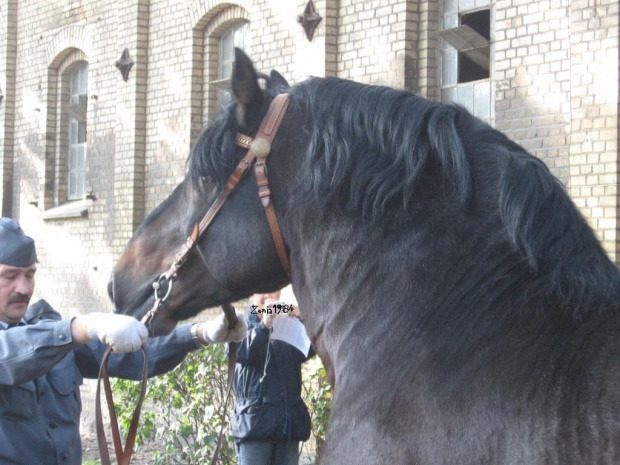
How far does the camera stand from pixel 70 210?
14320mm

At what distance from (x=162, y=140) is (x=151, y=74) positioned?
105 centimetres

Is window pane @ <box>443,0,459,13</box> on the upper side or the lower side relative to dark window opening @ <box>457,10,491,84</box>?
upper

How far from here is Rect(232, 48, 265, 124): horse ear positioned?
2982 millimetres

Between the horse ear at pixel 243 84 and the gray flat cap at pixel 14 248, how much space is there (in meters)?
1.32

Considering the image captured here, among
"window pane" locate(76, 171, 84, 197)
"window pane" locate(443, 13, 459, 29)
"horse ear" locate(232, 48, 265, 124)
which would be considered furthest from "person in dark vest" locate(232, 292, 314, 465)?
"window pane" locate(76, 171, 84, 197)

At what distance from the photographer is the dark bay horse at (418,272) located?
7.13ft

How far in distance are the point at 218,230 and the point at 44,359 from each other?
2.86 ft

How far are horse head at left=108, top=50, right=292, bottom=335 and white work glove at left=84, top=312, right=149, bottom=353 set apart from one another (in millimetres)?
143

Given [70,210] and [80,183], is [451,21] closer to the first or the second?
[70,210]

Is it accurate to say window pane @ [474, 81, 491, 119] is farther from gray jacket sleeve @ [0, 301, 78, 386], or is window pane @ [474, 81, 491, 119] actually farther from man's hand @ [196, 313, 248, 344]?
gray jacket sleeve @ [0, 301, 78, 386]

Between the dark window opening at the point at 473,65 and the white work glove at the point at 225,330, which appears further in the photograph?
the dark window opening at the point at 473,65

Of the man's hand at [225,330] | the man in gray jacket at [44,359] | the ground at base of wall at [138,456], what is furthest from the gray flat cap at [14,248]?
the ground at base of wall at [138,456]

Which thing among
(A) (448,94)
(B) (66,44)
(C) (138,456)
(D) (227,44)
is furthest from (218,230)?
(B) (66,44)

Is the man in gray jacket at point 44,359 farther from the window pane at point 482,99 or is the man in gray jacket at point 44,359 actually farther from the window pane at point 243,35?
the window pane at point 243,35
